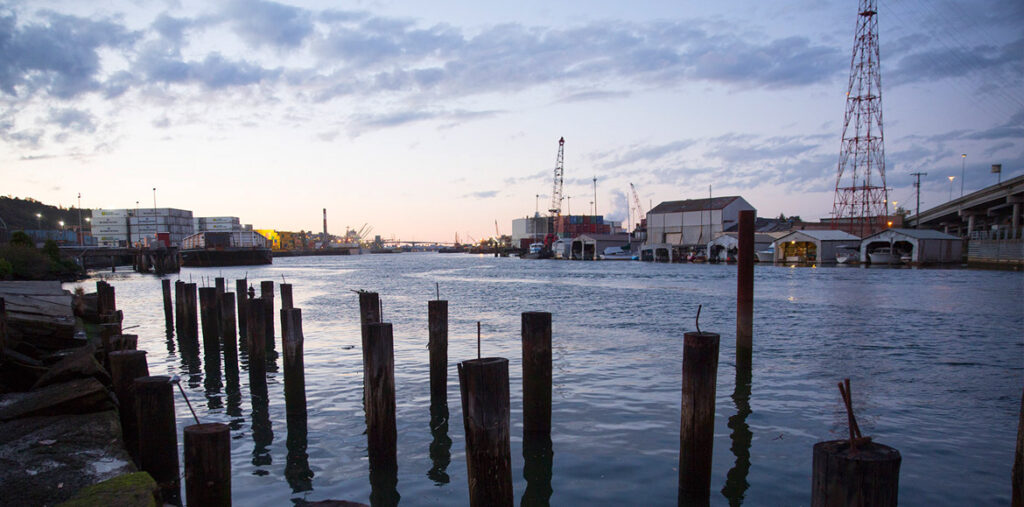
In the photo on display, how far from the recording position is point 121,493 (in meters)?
4.73

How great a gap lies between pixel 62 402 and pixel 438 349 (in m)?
5.58

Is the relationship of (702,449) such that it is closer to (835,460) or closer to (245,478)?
(835,460)

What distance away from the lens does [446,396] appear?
35.7ft

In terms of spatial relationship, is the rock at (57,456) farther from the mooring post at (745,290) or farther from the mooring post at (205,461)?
the mooring post at (745,290)

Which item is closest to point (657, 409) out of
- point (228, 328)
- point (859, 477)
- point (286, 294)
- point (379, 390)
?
point (379, 390)

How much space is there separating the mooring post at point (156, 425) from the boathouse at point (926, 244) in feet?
248

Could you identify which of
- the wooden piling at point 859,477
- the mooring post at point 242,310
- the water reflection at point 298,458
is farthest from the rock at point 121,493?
the mooring post at point 242,310

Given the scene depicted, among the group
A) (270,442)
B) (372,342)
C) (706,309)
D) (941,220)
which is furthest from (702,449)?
(941,220)

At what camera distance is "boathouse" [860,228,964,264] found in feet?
210

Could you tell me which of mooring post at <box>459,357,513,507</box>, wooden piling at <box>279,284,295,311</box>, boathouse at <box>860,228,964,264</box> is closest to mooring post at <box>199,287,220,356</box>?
wooden piling at <box>279,284,295,311</box>

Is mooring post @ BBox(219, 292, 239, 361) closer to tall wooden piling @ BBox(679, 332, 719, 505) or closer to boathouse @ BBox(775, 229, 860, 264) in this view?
tall wooden piling @ BBox(679, 332, 719, 505)

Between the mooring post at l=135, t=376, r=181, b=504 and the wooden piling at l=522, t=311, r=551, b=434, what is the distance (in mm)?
4241

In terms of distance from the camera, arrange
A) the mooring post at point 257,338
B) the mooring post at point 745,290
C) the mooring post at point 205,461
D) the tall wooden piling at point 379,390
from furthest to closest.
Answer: the mooring post at point 257,338, the mooring post at point 745,290, the tall wooden piling at point 379,390, the mooring post at point 205,461

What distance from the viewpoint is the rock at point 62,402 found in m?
7.59
